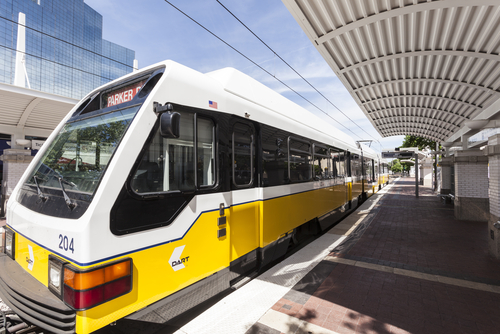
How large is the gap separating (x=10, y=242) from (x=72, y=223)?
167 centimetres

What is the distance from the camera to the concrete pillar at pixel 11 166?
11109 mm

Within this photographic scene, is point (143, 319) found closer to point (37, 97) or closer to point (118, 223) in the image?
point (118, 223)

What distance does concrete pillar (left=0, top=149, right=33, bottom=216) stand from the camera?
11109 mm

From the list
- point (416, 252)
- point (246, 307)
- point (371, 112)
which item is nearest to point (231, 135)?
point (246, 307)

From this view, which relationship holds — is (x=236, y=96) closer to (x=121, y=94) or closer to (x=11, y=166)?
(x=121, y=94)

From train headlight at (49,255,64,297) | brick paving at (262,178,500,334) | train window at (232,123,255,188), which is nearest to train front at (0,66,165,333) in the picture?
train headlight at (49,255,64,297)

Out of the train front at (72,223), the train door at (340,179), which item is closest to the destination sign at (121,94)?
the train front at (72,223)

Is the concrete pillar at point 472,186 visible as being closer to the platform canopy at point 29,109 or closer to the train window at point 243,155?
the train window at point 243,155

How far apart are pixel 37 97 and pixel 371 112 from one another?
13285 millimetres

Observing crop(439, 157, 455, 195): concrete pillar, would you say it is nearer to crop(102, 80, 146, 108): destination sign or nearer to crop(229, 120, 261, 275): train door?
crop(229, 120, 261, 275): train door

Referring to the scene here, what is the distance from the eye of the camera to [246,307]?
144 inches

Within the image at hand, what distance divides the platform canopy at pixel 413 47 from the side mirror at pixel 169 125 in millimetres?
4101

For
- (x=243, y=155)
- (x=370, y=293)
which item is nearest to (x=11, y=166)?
(x=243, y=155)

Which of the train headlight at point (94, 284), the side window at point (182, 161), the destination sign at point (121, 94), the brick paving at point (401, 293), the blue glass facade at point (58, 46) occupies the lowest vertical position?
the brick paving at point (401, 293)
